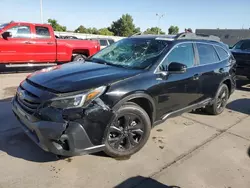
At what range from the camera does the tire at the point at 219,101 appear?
5.09 m

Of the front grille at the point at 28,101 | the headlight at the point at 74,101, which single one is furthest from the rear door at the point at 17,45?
the headlight at the point at 74,101

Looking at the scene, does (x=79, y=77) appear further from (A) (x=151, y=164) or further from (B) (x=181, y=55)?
(B) (x=181, y=55)

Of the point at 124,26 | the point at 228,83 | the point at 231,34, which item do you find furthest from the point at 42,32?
the point at 124,26

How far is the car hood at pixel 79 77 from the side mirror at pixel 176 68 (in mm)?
535

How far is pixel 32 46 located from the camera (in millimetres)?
9023

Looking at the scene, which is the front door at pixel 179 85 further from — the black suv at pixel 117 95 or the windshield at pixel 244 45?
the windshield at pixel 244 45

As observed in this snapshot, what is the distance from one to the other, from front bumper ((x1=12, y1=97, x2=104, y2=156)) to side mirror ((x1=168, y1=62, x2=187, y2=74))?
1659 millimetres

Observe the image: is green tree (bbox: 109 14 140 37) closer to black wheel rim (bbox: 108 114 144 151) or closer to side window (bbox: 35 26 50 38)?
side window (bbox: 35 26 50 38)

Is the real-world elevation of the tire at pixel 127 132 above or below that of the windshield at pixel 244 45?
below

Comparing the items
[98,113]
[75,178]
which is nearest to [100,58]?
[98,113]

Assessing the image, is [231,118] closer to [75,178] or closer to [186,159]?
[186,159]

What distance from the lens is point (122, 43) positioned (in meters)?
4.53

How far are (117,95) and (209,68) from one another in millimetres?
2411

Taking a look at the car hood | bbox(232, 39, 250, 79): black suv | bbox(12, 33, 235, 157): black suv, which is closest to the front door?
bbox(12, 33, 235, 157): black suv
